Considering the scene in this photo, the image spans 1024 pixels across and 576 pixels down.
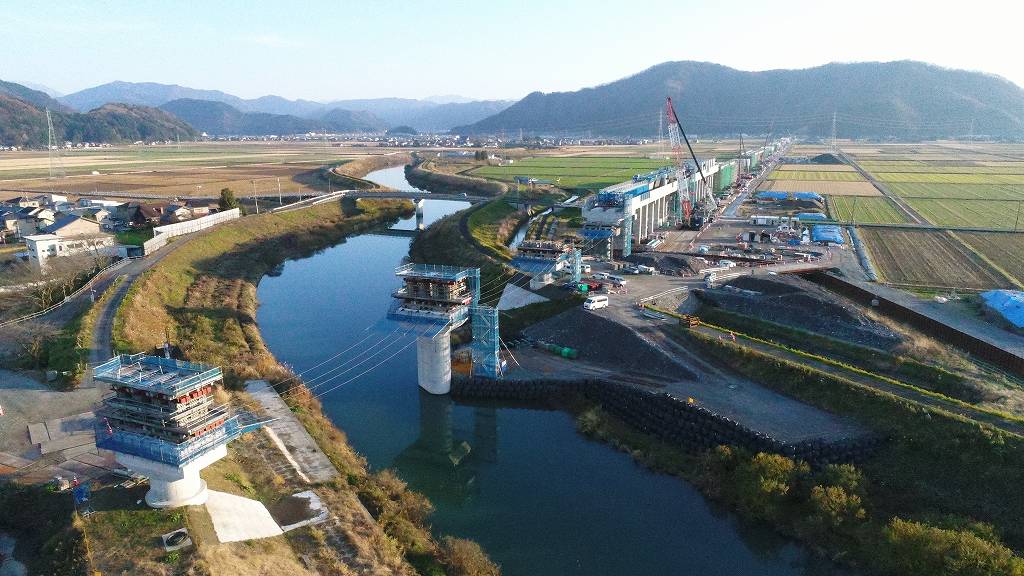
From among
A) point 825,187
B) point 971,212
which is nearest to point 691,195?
point 971,212

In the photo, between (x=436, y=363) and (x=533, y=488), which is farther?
(x=436, y=363)

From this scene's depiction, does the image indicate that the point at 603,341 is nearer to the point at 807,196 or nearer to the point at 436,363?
the point at 436,363

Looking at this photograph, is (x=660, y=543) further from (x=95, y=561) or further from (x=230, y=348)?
(x=230, y=348)

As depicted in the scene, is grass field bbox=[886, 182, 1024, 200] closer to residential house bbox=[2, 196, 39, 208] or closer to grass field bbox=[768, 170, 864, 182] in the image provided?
grass field bbox=[768, 170, 864, 182]

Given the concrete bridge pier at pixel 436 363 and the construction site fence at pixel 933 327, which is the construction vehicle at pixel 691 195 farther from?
the concrete bridge pier at pixel 436 363

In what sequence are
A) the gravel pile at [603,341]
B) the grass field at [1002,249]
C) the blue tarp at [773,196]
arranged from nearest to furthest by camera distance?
the gravel pile at [603,341] → the grass field at [1002,249] → the blue tarp at [773,196]

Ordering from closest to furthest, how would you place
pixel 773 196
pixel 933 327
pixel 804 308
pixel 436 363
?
1. pixel 436 363
2. pixel 933 327
3. pixel 804 308
4. pixel 773 196

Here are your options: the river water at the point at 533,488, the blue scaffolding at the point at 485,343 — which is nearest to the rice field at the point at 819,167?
the river water at the point at 533,488
